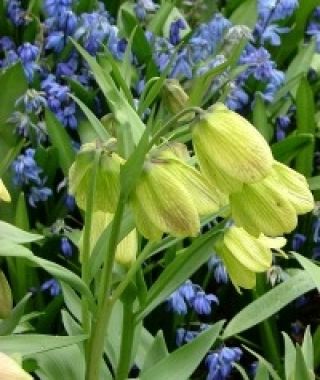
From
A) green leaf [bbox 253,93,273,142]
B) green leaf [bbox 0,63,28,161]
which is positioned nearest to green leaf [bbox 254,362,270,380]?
green leaf [bbox 253,93,273,142]

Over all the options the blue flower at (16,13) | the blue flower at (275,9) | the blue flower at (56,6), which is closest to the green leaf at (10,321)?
the blue flower at (56,6)

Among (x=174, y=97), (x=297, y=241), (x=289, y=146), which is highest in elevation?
(x=174, y=97)

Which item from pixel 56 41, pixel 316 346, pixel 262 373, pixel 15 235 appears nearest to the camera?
pixel 15 235

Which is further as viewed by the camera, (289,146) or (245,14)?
(245,14)

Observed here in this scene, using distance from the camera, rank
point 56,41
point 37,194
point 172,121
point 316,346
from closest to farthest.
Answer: point 172,121 → point 316,346 → point 37,194 → point 56,41

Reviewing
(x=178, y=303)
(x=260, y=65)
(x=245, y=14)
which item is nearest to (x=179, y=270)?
(x=178, y=303)

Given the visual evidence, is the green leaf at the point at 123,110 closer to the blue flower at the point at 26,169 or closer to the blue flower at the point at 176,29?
the blue flower at the point at 26,169

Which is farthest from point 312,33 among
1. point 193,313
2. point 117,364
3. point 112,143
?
point 112,143

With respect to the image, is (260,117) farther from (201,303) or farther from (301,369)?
(301,369)

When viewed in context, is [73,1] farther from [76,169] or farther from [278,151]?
[76,169]
